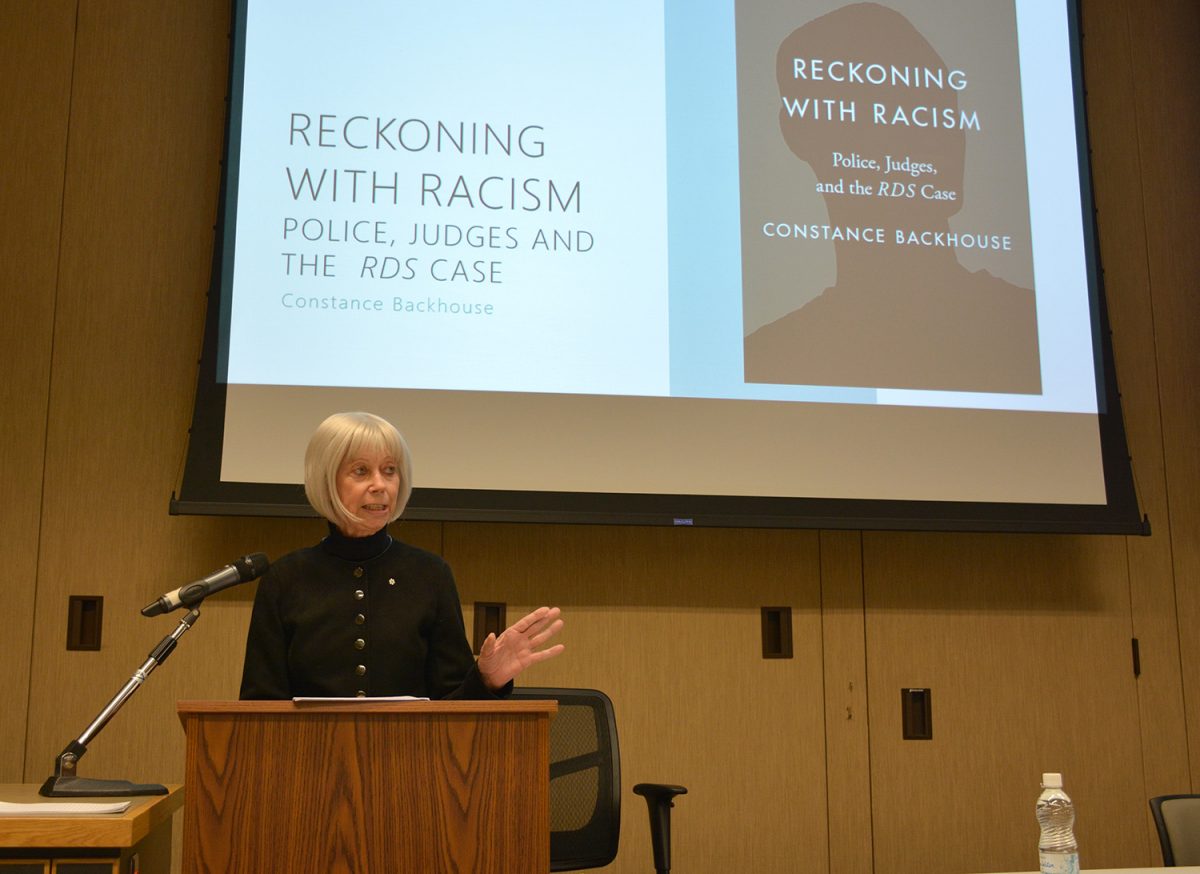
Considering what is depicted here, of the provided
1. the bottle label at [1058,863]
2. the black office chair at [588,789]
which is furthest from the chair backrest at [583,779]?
the bottle label at [1058,863]

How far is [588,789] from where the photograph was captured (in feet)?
9.63

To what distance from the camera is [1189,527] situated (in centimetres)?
429

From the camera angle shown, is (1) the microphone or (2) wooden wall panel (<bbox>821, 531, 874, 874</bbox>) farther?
(2) wooden wall panel (<bbox>821, 531, 874, 874</bbox>)

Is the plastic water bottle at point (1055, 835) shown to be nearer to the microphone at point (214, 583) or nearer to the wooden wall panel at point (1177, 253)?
the microphone at point (214, 583)

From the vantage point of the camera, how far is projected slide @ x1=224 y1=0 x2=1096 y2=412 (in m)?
3.63

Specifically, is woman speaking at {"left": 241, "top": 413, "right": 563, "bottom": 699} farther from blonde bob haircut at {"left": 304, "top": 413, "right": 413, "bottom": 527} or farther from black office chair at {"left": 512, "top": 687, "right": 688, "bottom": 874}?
black office chair at {"left": 512, "top": 687, "right": 688, "bottom": 874}

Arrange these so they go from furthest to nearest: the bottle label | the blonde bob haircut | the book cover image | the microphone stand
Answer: the book cover image, the microphone stand, the blonde bob haircut, the bottle label

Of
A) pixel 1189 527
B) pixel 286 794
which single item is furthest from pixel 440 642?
pixel 1189 527

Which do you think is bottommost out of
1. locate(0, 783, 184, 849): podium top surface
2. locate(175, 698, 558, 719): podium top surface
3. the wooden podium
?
locate(0, 783, 184, 849): podium top surface

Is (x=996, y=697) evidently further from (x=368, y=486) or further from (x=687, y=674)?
(x=368, y=486)

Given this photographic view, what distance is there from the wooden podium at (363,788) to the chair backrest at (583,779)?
1164 mm

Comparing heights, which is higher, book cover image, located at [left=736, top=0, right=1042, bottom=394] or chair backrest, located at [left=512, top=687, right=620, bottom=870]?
book cover image, located at [left=736, top=0, right=1042, bottom=394]

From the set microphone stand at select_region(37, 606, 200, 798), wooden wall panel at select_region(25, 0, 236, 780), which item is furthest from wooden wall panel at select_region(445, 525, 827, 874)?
microphone stand at select_region(37, 606, 200, 798)

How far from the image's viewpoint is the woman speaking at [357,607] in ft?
6.73
